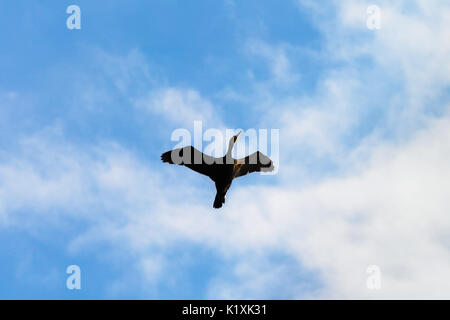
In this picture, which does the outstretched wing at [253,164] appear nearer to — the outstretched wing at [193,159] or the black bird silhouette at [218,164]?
the black bird silhouette at [218,164]

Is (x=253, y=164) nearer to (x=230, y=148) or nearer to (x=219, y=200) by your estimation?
(x=230, y=148)

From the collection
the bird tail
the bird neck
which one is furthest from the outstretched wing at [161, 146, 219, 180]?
the bird tail

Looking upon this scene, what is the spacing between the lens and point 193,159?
22031 millimetres

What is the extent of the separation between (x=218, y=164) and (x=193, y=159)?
1126mm

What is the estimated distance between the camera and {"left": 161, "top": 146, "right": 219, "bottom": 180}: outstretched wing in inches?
859

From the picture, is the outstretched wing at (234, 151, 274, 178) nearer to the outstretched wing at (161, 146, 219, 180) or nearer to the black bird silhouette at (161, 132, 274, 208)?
the black bird silhouette at (161, 132, 274, 208)

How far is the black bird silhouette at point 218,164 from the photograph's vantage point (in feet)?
70.1

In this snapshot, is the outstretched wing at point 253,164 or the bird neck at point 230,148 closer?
the bird neck at point 230,148

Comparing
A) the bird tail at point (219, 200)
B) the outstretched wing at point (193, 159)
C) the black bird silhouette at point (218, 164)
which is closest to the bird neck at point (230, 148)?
the black bird silhouette at point (218, 164)

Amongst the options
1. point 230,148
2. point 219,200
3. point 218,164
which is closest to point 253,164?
point 230,148

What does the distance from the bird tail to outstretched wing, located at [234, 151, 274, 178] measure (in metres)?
1.27
